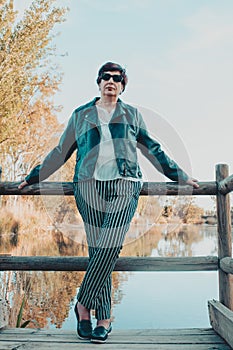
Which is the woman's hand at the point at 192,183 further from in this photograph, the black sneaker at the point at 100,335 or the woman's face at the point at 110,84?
the black sneaker at the point at 100,335

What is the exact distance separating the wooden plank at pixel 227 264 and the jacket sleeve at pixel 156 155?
507 mm

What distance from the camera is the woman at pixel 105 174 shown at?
2160 mm

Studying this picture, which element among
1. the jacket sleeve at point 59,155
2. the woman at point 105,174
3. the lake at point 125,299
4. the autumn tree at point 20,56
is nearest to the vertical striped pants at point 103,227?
the woman at point 105,174

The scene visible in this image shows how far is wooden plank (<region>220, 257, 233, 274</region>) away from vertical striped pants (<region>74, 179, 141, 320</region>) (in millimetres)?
559

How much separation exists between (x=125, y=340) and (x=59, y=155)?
1033 mm

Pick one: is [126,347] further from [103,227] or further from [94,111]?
[94,111]

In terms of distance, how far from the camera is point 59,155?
8.30ft

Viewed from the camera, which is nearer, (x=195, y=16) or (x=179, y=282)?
(x=179, y=282)

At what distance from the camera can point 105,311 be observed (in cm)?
221

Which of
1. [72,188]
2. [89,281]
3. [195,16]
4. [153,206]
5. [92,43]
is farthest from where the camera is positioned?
[195,16]

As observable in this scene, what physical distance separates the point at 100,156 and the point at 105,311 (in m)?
0.76

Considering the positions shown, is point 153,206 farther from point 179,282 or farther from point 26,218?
point 26,218

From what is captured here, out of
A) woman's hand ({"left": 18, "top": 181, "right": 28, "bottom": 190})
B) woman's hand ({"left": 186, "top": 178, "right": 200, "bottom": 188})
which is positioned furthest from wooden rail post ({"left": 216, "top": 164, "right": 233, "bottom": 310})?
woman's hand ({"left": 18, "top": 181, "right": 28, "bottom": 190})

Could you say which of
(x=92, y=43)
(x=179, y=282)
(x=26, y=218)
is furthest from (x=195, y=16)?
(x=179, y=282)
